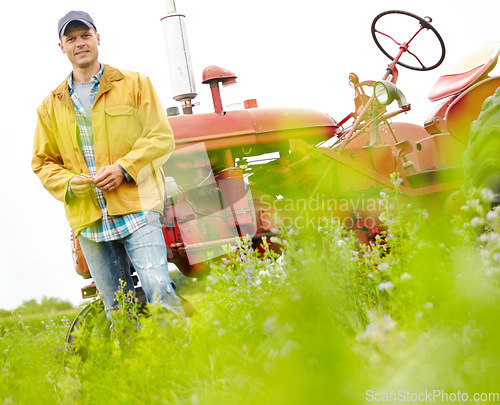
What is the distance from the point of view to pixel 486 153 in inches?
106

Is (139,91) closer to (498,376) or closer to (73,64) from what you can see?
(73,64)

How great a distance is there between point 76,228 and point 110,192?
0.26m

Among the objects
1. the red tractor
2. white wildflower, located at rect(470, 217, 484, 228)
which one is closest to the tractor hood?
the red tractor

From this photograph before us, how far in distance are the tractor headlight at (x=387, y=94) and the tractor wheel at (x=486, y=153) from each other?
1067 mm

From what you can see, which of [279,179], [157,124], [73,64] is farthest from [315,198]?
[73,64]

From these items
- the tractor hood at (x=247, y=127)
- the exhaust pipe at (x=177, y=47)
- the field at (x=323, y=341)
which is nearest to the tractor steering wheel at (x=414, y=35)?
the tractor hood at (x=247, y=127)

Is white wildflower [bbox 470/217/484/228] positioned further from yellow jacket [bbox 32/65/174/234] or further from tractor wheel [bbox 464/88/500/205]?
yellow jacket [bbox 32/65/174/234]

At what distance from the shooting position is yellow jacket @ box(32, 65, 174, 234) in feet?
8.62

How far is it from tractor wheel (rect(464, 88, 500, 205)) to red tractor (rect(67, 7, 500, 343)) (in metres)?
0.86

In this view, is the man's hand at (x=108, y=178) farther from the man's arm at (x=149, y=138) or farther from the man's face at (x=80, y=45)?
the man's face at (x=80, y=45)

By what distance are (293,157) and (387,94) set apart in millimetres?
762

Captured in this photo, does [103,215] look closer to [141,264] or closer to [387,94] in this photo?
[141,264]

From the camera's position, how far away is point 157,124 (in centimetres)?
269

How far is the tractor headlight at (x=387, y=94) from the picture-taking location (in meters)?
3.93
